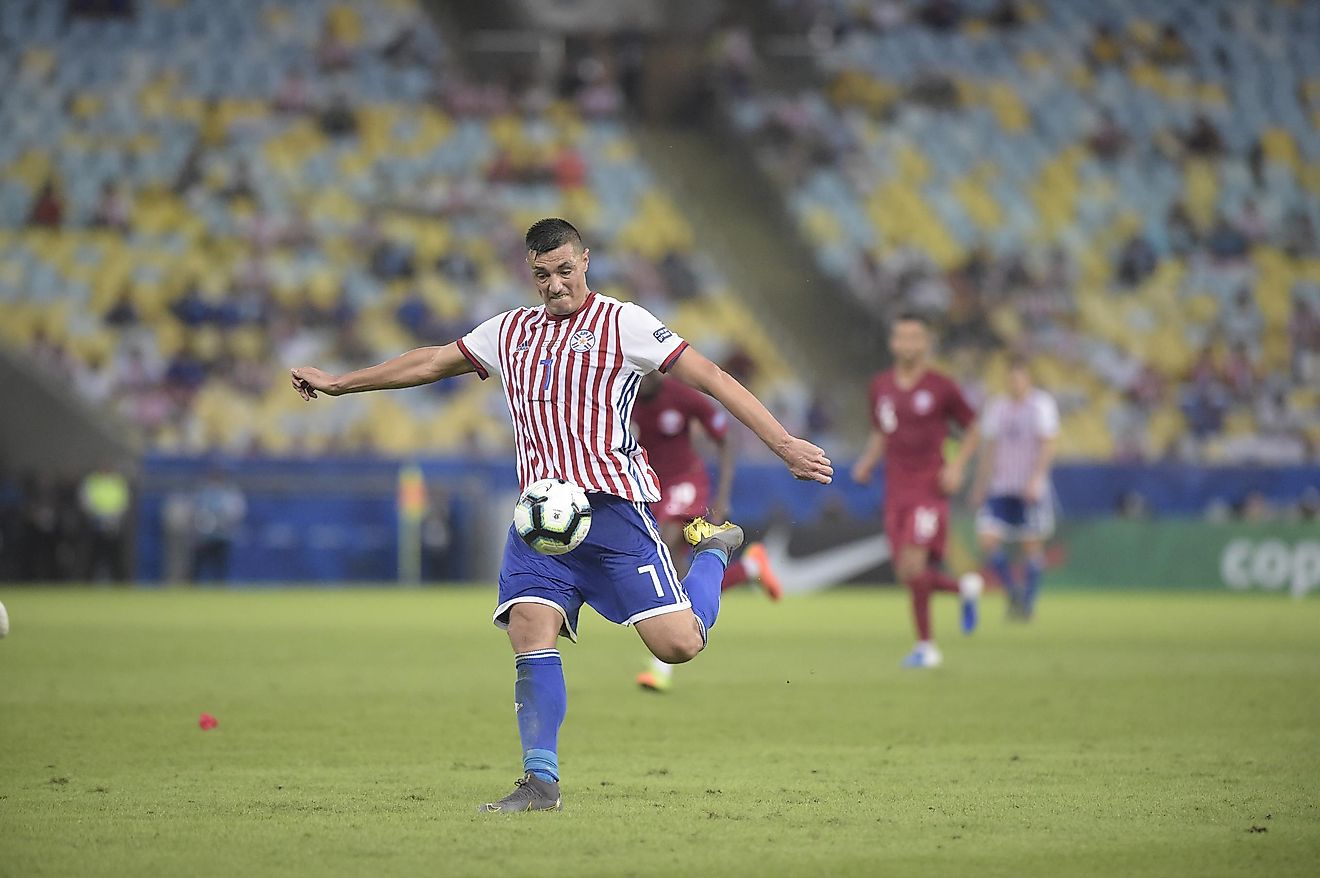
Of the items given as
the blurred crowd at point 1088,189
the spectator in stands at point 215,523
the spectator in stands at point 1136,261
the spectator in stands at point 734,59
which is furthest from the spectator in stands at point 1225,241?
the spectator in stands at point 215,523

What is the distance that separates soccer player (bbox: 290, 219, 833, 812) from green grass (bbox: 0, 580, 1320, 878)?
0.51 m

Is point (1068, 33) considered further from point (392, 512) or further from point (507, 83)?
point (392, 512)

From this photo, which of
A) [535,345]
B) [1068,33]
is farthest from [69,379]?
[535,345]

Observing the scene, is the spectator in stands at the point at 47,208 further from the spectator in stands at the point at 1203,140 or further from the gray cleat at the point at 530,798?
the gray cleat at the point at 530,798

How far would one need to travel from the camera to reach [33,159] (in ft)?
100

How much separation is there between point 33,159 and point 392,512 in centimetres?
883

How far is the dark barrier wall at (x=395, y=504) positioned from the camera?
2697 cm

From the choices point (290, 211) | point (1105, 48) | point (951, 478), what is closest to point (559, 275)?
point (951, 478)

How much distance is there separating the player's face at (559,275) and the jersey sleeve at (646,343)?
0.20 meters

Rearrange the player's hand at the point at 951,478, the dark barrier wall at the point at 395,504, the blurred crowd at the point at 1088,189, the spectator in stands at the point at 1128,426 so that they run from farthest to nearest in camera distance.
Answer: the blurred crowd at the point at 1088,189
the spectator in stands at the point at 1128,426
the dark barrier wall at the point at 395,504
the player's hand at the point at 951,478

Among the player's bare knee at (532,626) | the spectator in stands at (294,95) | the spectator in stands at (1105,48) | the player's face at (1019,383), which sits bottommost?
the player's bare knee at (532,626)

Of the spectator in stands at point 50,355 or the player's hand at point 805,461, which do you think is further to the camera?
the spectator in stands at point 50,355

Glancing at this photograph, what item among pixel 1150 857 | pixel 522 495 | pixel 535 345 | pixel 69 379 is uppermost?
pixel 69 379

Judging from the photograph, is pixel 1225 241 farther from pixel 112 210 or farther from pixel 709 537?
pixel 709 537
